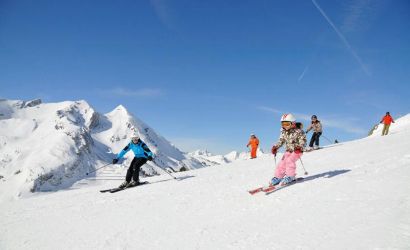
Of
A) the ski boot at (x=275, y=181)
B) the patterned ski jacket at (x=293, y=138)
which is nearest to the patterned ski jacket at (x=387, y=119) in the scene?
the patterned ski jacket at (x=293, y=138)

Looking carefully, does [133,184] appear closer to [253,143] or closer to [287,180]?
[287,180]

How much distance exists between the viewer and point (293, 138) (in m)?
11.0

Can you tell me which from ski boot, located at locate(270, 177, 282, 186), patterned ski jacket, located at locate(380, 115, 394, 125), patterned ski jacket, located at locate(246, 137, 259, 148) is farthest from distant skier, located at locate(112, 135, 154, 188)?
patterned ski jacket, located at locate(380, 115, 394, 125)

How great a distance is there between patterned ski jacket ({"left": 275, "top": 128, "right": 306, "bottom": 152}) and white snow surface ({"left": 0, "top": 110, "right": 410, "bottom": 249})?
1153 mm

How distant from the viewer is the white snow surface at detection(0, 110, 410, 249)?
6113mm

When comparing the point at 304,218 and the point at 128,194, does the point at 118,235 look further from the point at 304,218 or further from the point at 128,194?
the point at 128,194

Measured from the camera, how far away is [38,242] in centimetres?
780

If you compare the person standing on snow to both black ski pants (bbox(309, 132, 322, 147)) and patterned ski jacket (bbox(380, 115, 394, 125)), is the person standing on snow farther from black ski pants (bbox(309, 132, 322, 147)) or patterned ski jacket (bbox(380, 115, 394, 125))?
patterned ski jacket (bbox(380, 115, 394, 125))

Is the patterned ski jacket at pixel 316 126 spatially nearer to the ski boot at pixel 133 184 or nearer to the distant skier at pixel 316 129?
the distant skier at pixel 316 129

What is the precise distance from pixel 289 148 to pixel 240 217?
12.4 ft

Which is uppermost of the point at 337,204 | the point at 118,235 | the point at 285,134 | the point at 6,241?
the point at 285,134

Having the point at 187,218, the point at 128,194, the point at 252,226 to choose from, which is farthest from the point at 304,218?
the point at 128,194

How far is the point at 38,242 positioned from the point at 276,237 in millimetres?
5151

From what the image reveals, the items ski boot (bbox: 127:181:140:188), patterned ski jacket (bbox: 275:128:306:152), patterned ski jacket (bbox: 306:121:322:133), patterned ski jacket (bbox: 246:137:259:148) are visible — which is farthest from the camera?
patterned ski jacket (bbox: 246:137:259:148)
